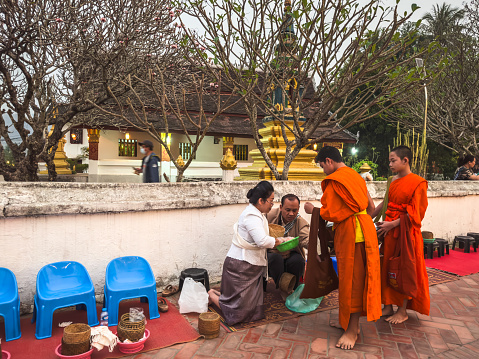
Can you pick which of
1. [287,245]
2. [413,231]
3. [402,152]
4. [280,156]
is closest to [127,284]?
[287,245]

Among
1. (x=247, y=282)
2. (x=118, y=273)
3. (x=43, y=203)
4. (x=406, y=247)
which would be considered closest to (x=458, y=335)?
(x=406, y=247)

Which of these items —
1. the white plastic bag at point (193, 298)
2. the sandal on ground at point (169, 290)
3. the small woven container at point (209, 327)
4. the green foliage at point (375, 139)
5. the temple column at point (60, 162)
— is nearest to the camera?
the small woven container at point (209, 327)

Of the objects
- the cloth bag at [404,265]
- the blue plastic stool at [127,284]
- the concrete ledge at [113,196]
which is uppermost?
the concrete ledge at [113,196]

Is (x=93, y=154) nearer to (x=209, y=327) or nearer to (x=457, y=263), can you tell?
(x=209, y=327)

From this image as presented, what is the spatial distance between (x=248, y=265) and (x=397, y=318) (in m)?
1.65

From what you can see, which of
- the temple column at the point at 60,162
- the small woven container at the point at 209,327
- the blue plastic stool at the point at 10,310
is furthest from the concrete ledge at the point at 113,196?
the temple column at the point at 60,162

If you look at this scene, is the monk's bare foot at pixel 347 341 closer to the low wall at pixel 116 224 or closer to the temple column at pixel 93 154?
the low wall at pixel 116 224

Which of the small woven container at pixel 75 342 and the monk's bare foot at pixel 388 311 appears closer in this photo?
the small woven container at pixel 75 342

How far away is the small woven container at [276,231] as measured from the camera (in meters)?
4.21

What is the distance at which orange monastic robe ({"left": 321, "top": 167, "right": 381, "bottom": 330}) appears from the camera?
3.11m

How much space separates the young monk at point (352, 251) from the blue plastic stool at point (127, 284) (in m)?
1.86

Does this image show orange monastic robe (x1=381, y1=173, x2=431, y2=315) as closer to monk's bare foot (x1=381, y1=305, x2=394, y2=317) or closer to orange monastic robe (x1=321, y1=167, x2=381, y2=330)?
monk's bare foot (x1=381, y1=305, x2=394, y2=317)

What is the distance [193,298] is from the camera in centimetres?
379

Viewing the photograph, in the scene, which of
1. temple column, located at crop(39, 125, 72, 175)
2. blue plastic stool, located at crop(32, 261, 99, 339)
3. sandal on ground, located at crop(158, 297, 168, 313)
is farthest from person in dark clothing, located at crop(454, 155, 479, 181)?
temple column, located at crop(39, 125, 72, 175)
